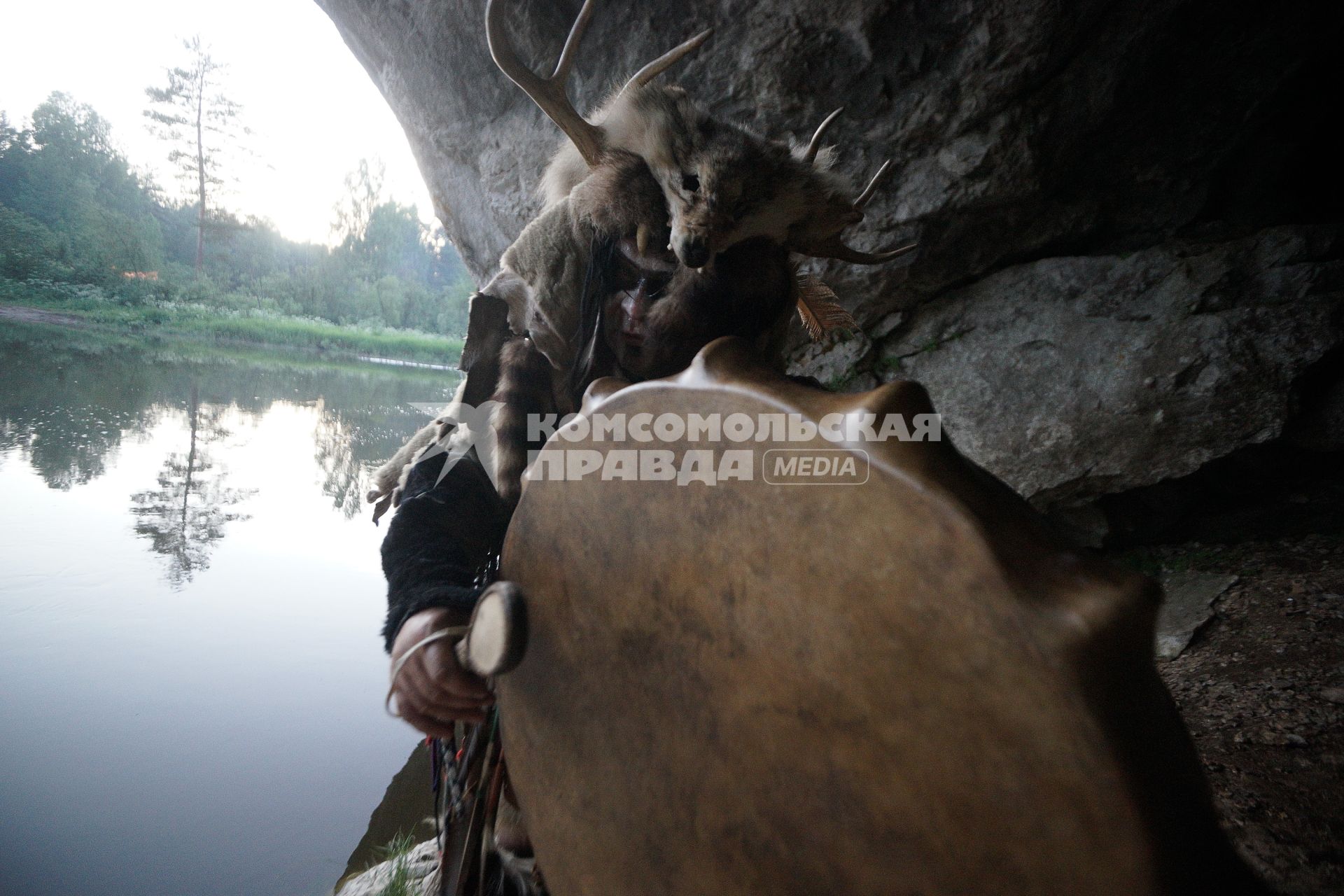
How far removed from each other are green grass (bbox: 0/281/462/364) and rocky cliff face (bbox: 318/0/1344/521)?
192 inches

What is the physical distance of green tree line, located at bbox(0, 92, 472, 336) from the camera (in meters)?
6.41

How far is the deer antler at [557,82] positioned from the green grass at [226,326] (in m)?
5.79

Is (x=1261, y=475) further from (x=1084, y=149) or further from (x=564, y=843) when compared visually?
(x=564, y=843)

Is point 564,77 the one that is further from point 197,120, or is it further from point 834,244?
point 197,120

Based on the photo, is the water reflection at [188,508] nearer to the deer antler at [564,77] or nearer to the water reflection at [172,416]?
the water reflection at [172,416]

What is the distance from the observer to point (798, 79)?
9.71 ft

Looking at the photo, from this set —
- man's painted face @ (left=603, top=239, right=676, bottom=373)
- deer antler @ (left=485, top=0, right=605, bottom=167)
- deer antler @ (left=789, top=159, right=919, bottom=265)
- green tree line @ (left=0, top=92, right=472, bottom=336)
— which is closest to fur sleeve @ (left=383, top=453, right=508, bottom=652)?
man's painted face @ (left=603, top=239, right=676, bottom=373)

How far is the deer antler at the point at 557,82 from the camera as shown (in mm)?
1044

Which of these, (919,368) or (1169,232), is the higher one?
(1169,232)

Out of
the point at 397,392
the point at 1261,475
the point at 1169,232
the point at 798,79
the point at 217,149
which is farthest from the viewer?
the point at 217,149

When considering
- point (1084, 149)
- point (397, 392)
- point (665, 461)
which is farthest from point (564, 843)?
point (397, 392)

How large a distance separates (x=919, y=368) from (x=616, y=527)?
3.34 meters

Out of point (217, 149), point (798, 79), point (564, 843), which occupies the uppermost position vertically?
point (217, 149)

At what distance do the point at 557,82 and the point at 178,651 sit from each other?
116 inches
